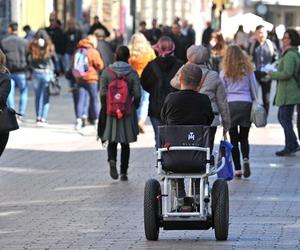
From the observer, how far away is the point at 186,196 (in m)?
11.3

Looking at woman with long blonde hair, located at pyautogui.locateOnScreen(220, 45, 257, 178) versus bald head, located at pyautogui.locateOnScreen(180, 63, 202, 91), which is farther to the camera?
woman with long blonde hair, located at pyautogui.locateOnScreen(220, 45, 257, 178)

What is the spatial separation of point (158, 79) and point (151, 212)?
5306 mm

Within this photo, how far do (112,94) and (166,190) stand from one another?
5143mm

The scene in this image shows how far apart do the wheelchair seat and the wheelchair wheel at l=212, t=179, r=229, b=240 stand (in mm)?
225

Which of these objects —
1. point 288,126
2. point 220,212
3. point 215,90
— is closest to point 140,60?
point 288,126

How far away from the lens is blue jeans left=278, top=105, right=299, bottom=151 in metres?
19.5

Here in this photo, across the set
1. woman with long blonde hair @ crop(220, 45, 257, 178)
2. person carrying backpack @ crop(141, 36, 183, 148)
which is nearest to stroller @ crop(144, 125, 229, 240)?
person carrying backpack @ crop(141, 36, 183, 148)

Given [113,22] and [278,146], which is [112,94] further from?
[113,22]

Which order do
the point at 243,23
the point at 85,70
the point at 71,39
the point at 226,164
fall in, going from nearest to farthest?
the point at 226,164 < the point at 85,70 < the point at 71,39 < the point at 243,23

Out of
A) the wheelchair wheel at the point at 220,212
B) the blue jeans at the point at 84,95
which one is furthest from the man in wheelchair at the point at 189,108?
the blue jeans at the point at 84,95

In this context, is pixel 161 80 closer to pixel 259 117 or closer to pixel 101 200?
pixel 259 117

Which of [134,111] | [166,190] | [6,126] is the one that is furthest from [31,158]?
[166,190]

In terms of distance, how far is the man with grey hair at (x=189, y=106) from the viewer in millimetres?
11461

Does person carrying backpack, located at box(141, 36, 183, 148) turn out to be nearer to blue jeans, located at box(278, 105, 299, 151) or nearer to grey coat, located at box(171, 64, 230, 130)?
grey coat, located at box(171, 64, 230, 130)
